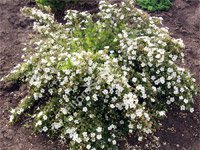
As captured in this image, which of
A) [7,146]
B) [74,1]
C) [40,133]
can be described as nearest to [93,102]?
[40,133]

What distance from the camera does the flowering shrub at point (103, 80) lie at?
4.32 metres

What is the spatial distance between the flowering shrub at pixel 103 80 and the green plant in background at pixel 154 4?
1.66m

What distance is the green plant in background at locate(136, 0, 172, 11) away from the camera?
6855 millimetres

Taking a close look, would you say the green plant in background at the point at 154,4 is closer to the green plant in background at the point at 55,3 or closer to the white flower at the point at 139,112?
the green plant in background at the point at 55,3

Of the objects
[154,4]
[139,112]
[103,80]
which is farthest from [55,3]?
[139,112]

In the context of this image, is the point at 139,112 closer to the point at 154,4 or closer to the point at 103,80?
the point at 103,80

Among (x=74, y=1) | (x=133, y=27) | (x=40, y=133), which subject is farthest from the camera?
(x=74, y=1)

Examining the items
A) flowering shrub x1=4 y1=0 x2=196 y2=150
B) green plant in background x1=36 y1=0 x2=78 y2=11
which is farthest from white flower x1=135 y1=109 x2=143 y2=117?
green plant in background x1=36 y1=0 x2=78 y2=11

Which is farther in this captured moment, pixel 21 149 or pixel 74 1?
pixel 74 1

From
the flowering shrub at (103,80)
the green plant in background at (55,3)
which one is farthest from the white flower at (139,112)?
the green plant in background at (55,3)

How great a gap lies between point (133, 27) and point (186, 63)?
1.07 metres

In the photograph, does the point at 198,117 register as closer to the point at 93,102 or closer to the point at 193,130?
the point at 193,130

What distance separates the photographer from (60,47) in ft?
16.0

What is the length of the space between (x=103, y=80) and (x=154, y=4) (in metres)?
3.10
